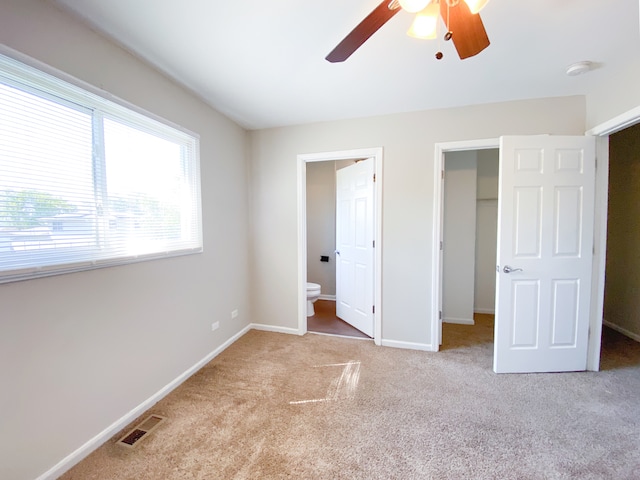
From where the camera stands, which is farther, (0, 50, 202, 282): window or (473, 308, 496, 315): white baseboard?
(473, 308, 496, 315): white baseboard

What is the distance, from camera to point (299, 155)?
313 cm

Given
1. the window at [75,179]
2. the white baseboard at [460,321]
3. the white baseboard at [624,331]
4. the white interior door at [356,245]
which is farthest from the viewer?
the white baseboard at [460,321]

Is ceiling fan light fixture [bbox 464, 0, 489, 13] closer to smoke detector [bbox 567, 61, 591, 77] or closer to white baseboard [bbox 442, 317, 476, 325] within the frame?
smoke detector [bbox 567, 61, 591, 77]

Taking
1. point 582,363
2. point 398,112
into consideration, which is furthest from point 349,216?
point 582,363

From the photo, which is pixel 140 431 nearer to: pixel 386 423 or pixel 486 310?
pixel 386 423

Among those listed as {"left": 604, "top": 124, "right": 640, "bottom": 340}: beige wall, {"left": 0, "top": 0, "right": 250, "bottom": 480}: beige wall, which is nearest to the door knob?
{"left": 604, "top": 124, "right": 640, "bottom": 340}: beige wall

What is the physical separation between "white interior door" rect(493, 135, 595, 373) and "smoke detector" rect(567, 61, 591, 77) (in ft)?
1.51

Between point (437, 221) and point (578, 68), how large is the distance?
145cm

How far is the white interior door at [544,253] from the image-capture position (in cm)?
232

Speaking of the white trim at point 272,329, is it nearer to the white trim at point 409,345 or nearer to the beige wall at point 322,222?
the white trim at point 409,345

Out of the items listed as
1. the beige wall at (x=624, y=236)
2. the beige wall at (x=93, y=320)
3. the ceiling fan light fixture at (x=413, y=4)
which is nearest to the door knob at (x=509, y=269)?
the beige wall at (x=624, y=236)

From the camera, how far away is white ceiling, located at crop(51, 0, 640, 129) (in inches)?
57.7

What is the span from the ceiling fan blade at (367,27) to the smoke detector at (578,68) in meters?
1.72

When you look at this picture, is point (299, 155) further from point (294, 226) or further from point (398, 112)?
point (398, 112)
